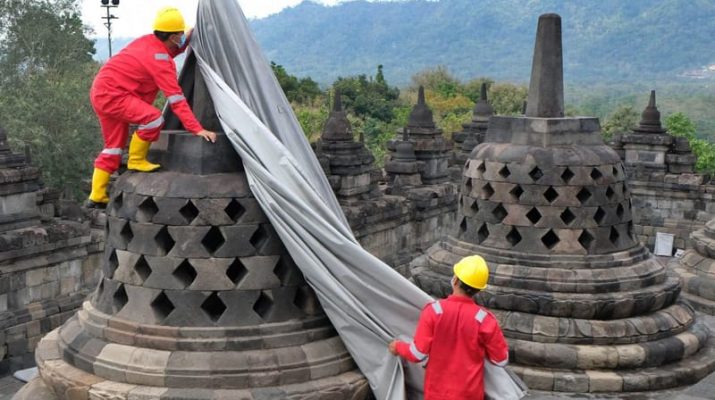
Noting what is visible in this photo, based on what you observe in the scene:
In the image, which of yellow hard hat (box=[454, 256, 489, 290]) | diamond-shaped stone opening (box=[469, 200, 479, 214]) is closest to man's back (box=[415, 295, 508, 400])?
yellow hard hat (box=[454, 256, 489, 290])

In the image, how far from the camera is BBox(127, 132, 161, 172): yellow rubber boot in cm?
549

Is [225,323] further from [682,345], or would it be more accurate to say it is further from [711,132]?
[711,132]

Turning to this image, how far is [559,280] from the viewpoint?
7.81 m

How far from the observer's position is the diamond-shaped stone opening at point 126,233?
5.50 meters

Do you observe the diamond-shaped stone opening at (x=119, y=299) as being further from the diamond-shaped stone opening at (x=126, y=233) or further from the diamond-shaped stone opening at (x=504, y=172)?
the diamond-shaped stone opening at (x=504, y=172)

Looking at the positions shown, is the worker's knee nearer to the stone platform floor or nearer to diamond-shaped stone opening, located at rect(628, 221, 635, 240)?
the stone platform floor

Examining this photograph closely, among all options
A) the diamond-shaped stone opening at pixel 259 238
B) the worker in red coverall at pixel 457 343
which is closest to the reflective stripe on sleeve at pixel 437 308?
the worker in red coverall at pixel 457 343

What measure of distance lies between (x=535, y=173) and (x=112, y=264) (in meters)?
4.18

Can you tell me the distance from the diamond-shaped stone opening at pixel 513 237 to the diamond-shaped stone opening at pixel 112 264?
13.2 ft

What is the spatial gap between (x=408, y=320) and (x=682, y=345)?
11.4ft

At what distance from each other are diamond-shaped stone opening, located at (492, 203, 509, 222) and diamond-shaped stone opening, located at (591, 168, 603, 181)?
0.90 metres

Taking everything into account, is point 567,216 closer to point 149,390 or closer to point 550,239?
point 550,239

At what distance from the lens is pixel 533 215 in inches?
316

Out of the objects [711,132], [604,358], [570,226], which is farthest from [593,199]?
[711,132]
